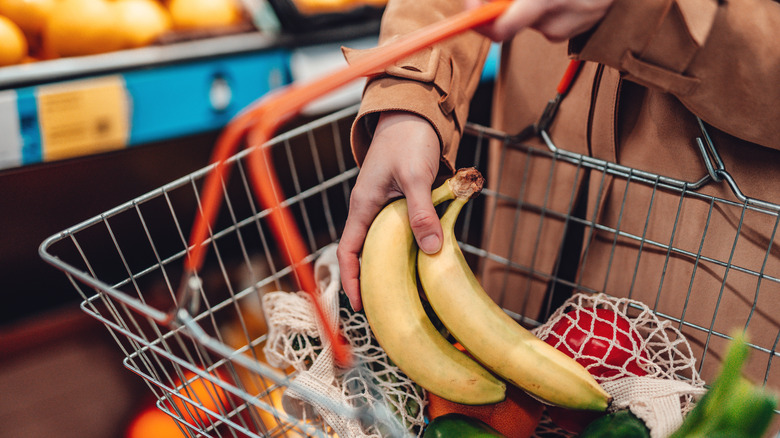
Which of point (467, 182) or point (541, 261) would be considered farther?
point (541, 261)

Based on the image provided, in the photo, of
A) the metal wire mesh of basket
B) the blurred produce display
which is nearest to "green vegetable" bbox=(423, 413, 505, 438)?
the metal wire mesh of basket

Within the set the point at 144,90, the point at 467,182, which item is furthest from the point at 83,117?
the point at 467,182

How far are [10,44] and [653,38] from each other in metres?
1.24

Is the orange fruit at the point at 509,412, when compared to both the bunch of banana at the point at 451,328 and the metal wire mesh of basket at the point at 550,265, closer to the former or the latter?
the bunch of banana at the point at 451,328

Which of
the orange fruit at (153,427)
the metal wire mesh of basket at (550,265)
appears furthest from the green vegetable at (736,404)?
the orange fruit at (153,427)

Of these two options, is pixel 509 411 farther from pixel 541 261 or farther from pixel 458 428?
pixel 541 261

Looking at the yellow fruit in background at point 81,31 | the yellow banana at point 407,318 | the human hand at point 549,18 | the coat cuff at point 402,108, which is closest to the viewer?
the human hand at point 549,18

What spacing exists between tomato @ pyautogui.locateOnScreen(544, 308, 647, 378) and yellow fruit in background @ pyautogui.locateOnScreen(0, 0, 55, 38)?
52.7 inches

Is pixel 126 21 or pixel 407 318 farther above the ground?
pixel 126 21

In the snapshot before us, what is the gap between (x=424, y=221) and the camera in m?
0.59

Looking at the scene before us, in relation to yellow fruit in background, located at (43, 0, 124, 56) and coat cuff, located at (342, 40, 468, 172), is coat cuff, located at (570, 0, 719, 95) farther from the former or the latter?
yellow fruit in background, located at (43, 0, 124, 56)

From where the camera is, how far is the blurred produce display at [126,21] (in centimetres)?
120

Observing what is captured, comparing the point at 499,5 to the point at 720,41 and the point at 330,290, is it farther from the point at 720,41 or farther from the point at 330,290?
the point at 330,290

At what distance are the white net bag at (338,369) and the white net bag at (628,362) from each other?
0.66ft
